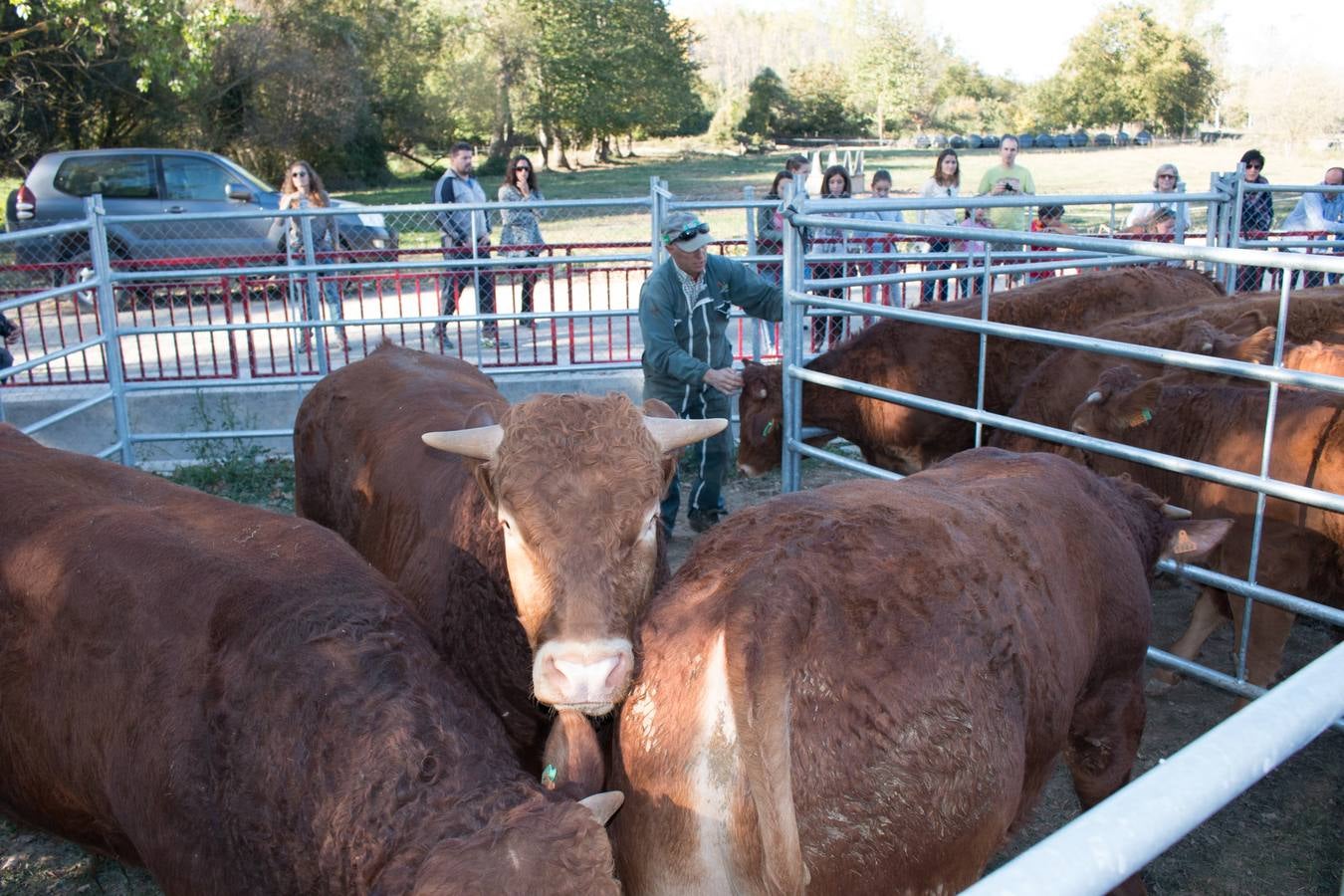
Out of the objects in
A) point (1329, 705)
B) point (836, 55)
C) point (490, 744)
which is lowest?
point (490, 744)

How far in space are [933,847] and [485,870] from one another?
0.89 meters

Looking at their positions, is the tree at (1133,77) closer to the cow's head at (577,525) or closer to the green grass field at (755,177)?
the green grass field at (755,177)

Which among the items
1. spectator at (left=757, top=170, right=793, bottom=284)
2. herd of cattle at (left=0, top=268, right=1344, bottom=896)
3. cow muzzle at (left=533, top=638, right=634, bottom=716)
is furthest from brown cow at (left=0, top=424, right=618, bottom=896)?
spectator at (left=757, top=170, right=793, bottom=284)

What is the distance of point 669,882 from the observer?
86.0 inches

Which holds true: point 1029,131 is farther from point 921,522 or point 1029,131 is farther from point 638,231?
point 921,522

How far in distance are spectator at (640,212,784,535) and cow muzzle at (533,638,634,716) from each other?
3.45m

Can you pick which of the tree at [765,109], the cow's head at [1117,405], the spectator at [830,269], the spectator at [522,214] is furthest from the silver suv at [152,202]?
the tree at [765,109]

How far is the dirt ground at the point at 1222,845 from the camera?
11.5ft

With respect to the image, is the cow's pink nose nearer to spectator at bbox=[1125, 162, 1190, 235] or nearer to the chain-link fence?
the chain-link fence

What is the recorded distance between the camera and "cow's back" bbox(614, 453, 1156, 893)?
207cm

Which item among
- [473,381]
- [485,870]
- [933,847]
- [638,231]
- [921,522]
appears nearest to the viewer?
[485,870]

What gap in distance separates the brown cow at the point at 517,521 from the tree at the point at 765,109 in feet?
212

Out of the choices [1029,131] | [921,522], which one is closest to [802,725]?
[921,522]

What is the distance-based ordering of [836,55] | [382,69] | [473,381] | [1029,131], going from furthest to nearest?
[836,55] → [1029,131] → [382,69] → [473,381]
